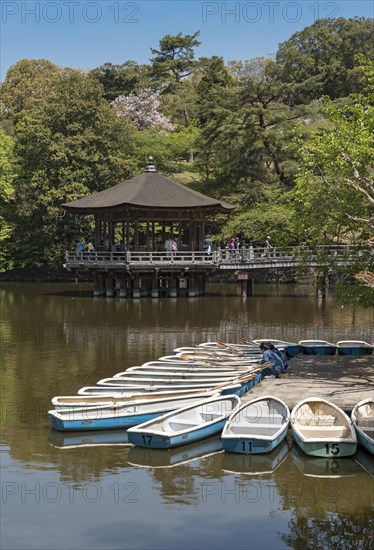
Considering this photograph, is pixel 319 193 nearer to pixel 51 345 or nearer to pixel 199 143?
pixel 51 345

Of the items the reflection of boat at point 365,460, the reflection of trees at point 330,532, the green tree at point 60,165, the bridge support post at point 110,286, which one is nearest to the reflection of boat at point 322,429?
the reflection of boat at point 365,460

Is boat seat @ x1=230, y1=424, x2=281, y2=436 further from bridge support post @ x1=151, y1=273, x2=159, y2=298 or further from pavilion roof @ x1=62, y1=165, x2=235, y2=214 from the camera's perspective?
bridge support post @ x1=151, y1=273, x2=159, y2=298

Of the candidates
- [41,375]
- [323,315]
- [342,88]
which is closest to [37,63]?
[342,88]

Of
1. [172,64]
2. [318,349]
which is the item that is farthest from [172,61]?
[318,349]

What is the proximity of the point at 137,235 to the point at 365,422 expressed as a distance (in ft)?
117

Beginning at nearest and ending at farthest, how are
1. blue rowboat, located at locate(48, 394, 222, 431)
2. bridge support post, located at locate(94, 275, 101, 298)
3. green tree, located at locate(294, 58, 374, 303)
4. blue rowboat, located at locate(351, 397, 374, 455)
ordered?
blue rowboat, located at locate(351, 397, 374, 455)
blue rowboat, located at locate(48, 394, 222, 431)
green tree, located at locate(294, 58, 374, 303)
bridge support post, located at locate(94, 275, 101, 298)

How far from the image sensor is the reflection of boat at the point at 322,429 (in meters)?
16.4

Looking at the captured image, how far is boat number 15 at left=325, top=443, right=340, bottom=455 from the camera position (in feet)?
53.9

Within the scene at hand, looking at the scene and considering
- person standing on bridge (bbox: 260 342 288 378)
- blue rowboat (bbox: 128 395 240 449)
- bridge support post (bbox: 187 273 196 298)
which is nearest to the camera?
blue rowboat (bbox: 128 395 240 449)

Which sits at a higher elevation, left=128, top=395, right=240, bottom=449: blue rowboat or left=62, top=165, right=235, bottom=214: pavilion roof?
left=62, top=165, right=235, bottom=214: pavilion roof

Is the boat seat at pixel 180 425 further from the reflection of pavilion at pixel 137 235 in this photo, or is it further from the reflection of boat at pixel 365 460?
the reflection of pavilion at pixel 137 235

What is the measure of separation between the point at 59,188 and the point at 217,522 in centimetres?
5029

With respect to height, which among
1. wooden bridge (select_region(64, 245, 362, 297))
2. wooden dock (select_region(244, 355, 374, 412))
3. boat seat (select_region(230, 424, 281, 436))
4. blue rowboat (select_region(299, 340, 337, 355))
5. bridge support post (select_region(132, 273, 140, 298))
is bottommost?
boat seat (select_region(230, 424, 281, 436))

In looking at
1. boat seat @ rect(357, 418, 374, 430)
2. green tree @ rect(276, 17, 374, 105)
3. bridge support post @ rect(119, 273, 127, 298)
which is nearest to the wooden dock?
boat seat @ rect(357, 418, 374, 430)
